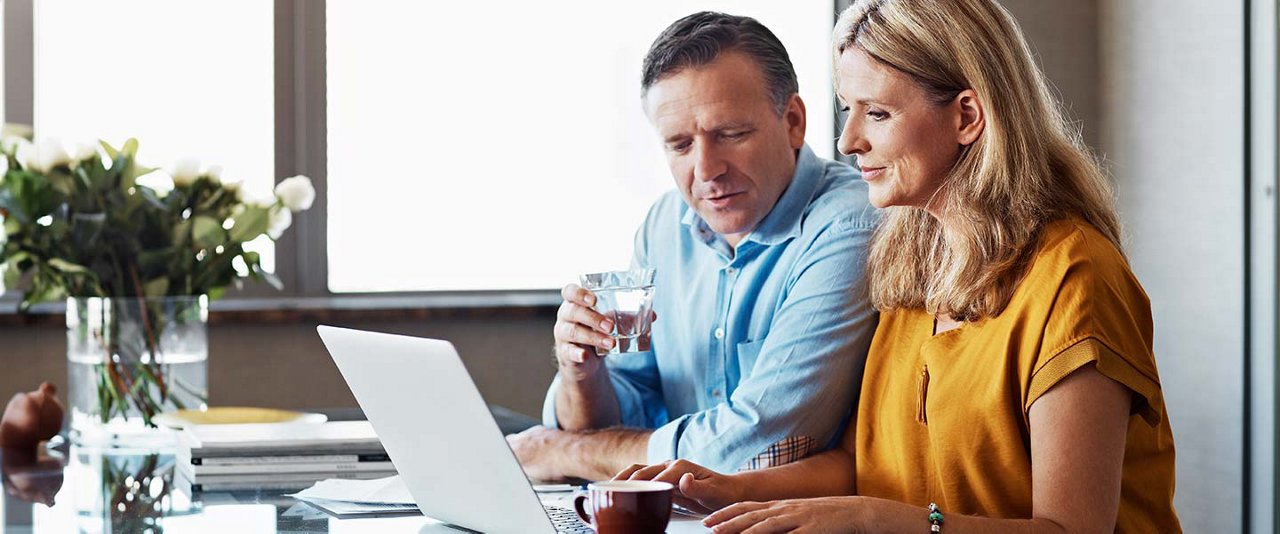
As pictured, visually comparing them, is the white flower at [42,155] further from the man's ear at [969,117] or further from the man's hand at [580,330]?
the man's ear at [969,117]

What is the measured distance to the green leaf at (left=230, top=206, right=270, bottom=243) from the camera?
2.13m

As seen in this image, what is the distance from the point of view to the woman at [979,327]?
129 cm

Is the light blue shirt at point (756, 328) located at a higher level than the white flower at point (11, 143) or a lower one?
lower

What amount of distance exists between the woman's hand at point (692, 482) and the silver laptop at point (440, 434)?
0.10 m

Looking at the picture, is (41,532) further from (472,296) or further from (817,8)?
(817,8)

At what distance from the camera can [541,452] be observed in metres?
1.90

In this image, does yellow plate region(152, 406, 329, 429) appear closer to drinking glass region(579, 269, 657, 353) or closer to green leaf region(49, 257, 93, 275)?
green leaf region(49, 257, 93, 275)

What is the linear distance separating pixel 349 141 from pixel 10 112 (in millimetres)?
817

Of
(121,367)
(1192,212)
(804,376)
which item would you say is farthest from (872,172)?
(1192,212)

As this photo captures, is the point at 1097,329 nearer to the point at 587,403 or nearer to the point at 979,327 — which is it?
the point at 979,327

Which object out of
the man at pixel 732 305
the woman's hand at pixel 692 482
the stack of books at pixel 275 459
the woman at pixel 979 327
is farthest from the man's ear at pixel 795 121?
the stack of books at pixel 275 459

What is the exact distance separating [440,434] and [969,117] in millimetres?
682

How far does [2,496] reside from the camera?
1.60 metres

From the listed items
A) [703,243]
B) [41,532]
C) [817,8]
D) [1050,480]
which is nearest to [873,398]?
[1050,480]
